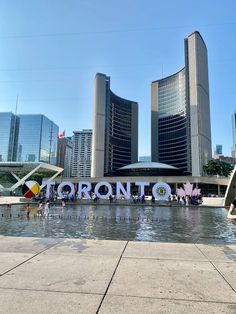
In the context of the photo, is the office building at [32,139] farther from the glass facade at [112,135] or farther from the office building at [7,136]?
the glass facade at [112,135]

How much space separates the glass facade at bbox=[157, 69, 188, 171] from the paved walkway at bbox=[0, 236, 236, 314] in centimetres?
16446

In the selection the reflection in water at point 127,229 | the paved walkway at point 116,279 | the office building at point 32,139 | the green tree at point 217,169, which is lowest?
the reflection in water at point 127,229

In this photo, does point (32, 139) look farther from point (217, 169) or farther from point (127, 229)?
point (127, 229)

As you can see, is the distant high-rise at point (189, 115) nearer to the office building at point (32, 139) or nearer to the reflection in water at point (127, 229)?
the office building at point (32, 139)

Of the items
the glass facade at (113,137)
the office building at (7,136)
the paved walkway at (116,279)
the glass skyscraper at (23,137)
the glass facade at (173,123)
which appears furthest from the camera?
the glass facade at (113,137)

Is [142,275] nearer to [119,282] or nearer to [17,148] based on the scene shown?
[119,282]

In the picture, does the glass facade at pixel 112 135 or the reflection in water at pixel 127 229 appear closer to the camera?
the reflection in water at pixel 127 229

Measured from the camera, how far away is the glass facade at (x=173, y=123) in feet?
568

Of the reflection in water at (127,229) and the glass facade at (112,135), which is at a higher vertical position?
the glass facade at (112,135)

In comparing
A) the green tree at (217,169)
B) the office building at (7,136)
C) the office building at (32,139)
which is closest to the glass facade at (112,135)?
the office building at (32,139)

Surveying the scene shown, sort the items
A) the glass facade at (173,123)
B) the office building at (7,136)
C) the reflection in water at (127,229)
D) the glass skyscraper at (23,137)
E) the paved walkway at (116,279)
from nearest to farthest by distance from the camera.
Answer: the paved walkway at (116,279), the reflection in water at (127,229), the office building at (7,136), the glass skyscraper at (23,137), the glass facade at (173,123)

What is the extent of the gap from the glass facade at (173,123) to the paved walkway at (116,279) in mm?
164456

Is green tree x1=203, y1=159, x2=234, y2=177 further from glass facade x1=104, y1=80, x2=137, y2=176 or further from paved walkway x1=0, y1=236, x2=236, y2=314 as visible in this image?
paved walkway x1=0, y1=236, x2=236, y2=314

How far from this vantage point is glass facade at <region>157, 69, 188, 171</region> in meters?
173
